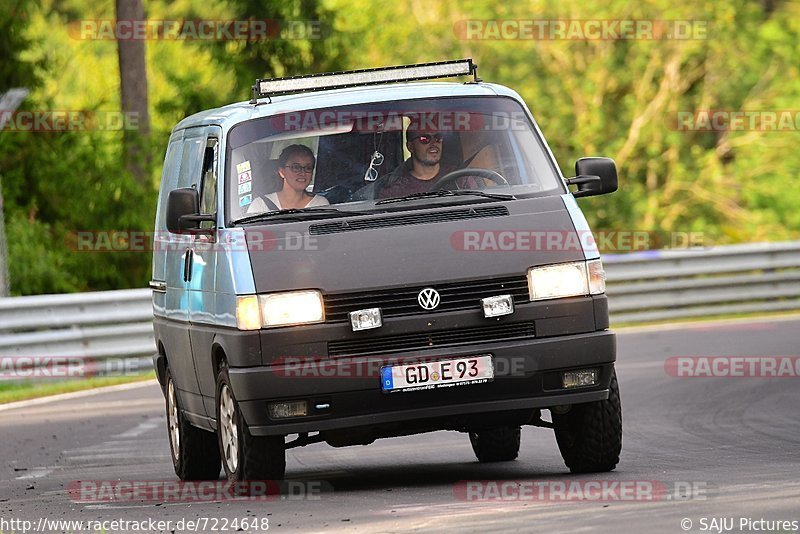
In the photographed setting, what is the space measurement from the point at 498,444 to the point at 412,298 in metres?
2.40

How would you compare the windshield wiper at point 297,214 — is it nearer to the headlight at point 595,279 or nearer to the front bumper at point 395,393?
the front bumper at point 395,393

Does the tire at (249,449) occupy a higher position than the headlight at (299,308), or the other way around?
the headlight at (299,308)

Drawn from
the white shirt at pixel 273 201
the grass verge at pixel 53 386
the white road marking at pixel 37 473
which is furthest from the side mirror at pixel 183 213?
the grass verge at pixel 53 386

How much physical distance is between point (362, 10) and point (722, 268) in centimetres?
1713

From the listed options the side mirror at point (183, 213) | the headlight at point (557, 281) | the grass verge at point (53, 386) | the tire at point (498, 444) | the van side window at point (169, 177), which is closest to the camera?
the headlight at point (557, 281)

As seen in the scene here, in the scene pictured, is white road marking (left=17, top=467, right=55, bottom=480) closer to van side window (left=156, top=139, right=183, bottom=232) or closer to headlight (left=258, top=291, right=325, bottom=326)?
van side window (left=156, top=139, right=183, bottom=232)

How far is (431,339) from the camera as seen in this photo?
9.46 metres

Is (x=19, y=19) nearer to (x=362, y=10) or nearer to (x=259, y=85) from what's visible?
(x=362, y=10)

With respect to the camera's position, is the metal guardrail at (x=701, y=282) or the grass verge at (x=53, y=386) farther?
the metal guardrail at (x=701, y=282)

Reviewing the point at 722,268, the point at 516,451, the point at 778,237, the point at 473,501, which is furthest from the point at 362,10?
the point at 473,501

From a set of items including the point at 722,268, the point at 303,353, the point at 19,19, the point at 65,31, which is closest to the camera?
the point at 303,353

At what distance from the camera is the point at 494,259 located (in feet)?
31.1

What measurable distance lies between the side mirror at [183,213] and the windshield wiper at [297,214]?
323 mm

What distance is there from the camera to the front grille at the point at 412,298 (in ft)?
30.9
